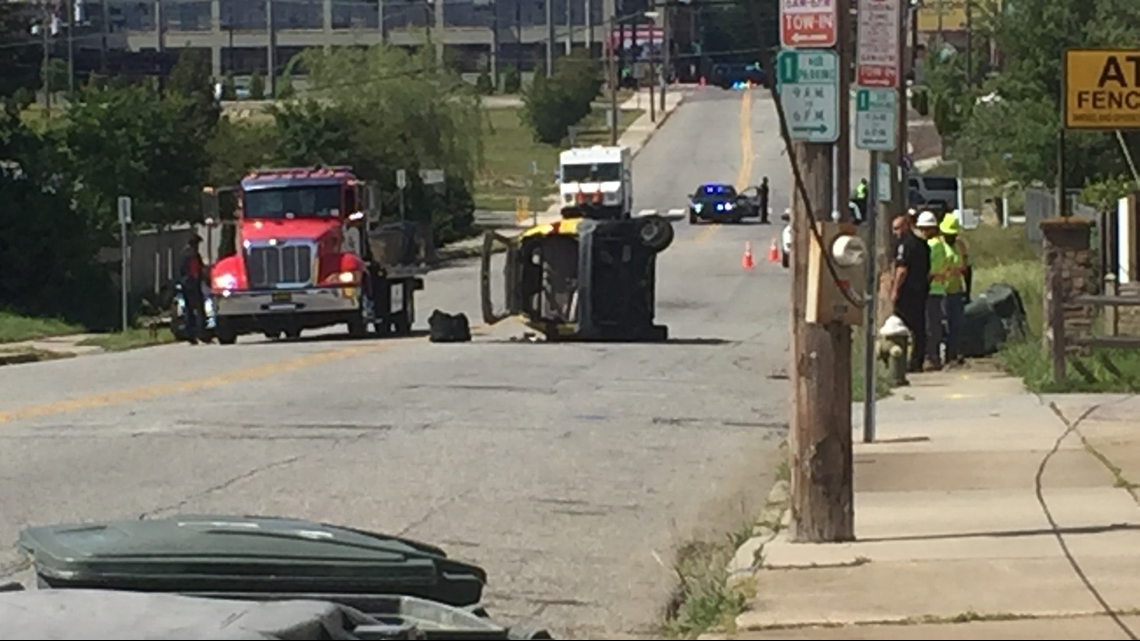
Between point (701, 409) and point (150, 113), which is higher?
point (150, 113)

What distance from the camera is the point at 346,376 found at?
2197cm

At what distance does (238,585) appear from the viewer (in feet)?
26.6

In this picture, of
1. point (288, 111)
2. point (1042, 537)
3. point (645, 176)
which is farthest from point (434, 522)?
point (645, 176)

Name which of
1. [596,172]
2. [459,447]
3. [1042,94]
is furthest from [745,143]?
[459,447]

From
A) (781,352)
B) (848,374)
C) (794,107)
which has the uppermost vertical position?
(794,107)

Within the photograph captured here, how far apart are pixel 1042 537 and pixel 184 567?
4554 mm

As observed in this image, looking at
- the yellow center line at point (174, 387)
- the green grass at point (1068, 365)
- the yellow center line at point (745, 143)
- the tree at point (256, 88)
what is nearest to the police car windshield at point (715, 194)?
the yellow center line at point (745, 143)

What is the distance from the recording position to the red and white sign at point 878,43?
616 inches

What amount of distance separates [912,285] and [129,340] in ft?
60.0

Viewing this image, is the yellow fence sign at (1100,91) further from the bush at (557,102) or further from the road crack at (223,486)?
the bush at (557,102)

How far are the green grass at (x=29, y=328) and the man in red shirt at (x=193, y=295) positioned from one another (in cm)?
518

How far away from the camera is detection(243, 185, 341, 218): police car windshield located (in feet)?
105

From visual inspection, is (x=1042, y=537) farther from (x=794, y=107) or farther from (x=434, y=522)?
(x=434, y=522)

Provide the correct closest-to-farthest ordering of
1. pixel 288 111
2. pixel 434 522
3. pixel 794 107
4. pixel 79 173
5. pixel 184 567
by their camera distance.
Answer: pixel 184 567
pixel 794 107
pixel 434 522
pixel 79 173
pixel 288 111
